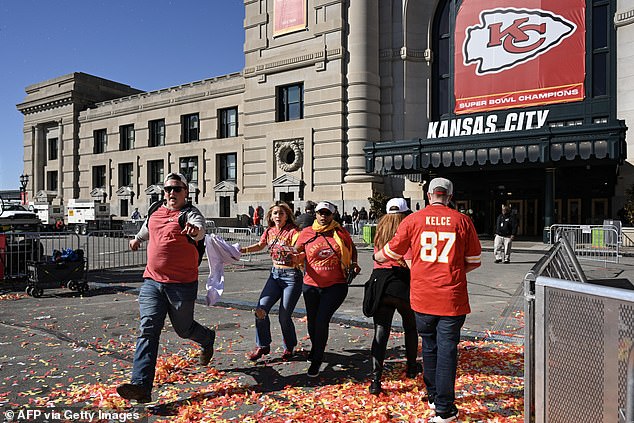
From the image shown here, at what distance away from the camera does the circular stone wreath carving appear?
32.3 m

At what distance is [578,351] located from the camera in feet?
9.02

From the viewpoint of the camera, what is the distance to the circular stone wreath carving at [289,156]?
32.3 metres

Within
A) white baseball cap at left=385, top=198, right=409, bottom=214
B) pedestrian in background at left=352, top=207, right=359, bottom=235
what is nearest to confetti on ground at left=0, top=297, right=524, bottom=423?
white baseball cap at left=385, top=198, right=409, bottom=214

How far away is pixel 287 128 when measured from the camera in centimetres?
3281

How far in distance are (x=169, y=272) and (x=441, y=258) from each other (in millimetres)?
2543

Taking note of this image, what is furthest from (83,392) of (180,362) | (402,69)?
(402,69)

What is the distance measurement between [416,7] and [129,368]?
30.3 metres

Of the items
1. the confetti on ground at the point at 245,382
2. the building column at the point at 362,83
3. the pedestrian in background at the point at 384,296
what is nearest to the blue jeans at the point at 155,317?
the confetti on ground at the point at 245,382

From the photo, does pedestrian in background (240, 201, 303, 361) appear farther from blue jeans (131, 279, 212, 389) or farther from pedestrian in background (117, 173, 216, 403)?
pedestrian in background (117, 173, 216, 403)

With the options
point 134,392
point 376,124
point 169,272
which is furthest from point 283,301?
point 376,124

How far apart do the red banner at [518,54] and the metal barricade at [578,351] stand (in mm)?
26115

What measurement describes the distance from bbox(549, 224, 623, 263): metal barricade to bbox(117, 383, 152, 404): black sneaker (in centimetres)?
1521

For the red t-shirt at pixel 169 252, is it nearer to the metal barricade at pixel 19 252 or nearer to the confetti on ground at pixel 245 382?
the confetti on ground at pixel 245 382

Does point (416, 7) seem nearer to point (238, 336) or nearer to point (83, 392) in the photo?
point (238, 336)
